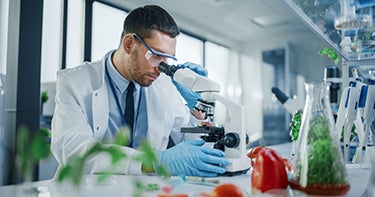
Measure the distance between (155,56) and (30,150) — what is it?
1.26m

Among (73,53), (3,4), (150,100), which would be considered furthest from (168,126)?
(73,53)

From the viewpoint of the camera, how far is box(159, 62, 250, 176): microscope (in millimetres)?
1058

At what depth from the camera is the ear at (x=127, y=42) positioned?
1.74 meters

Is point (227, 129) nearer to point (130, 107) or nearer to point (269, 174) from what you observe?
point (269, 174)

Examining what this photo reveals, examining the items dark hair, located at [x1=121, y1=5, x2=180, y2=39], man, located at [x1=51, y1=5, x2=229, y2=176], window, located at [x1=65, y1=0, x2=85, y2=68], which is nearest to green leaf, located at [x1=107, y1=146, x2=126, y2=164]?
man, located at [x1=51, y1=5, x2=229, y2=176]

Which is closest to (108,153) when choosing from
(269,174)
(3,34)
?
(269,174)

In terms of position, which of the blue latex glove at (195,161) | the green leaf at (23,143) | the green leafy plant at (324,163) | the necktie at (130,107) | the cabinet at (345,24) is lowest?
the blue latex glove at (195,161)

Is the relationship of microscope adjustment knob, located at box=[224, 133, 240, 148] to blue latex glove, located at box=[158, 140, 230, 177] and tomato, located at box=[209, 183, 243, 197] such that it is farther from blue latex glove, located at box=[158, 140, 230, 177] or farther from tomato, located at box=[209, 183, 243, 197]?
tomato, located at box=[209, 183, 243, 197]

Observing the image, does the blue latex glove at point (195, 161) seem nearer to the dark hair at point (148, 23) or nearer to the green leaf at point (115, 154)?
the green leaf at point (115, 154)

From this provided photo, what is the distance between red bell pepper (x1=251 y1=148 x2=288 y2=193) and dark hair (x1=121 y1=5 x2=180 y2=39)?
1.12 m

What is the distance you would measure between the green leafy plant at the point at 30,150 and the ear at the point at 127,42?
136 centimetres

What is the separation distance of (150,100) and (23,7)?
0.92 metres

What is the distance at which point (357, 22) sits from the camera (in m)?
1.36

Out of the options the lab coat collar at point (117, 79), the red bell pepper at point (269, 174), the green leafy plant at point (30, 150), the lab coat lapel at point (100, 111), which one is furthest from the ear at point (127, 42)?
the green leafy plant at point (30, 150)
